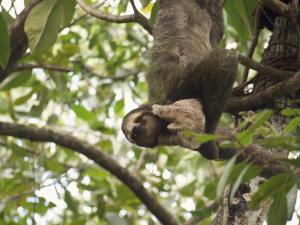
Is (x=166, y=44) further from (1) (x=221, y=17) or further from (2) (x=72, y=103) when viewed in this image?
(2) (x=72, y=103)

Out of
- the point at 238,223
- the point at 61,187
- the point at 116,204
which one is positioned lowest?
the point at 116,204

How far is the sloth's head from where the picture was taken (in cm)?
194

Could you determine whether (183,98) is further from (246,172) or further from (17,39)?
(17,39)

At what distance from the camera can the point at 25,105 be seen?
452cm

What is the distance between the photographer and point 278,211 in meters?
1.76

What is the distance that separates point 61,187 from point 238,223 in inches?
77.2

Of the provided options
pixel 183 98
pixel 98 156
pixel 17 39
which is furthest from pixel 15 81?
Answer: pixel 183 98

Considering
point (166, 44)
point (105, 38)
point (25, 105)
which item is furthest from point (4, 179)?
point (166, 44)

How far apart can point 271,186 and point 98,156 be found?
6.53ft

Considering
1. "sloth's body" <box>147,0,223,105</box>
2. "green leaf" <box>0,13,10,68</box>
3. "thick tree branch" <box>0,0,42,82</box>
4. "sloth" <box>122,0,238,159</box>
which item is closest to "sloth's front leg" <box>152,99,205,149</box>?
"sloth" <box>122,0,238,159</box>

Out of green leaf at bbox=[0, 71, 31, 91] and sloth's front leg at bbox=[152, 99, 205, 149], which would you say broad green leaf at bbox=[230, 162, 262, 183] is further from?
green leaf at bbox=[0, 71, 31, 91]

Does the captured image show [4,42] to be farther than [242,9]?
No

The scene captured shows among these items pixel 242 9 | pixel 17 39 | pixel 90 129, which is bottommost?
pixel 90 129

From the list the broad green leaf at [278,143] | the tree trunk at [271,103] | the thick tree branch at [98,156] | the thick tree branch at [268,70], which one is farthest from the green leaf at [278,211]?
the thick tree branch at [98,156]
